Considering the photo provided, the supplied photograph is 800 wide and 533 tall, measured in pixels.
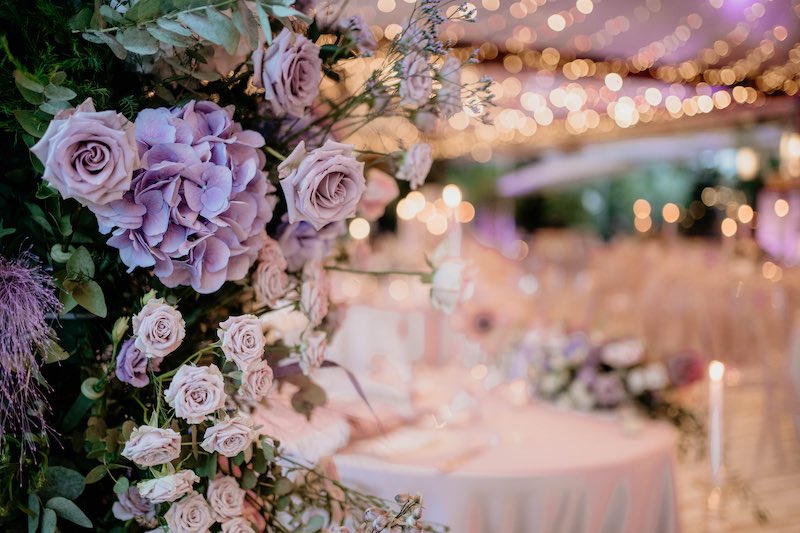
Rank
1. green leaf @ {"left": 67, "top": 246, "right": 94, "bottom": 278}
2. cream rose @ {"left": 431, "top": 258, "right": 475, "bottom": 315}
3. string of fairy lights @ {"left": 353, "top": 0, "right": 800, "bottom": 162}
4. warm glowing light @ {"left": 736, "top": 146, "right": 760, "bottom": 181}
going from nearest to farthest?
green leaf @ {"left": 67, "top": 246, "right": 94, "bottom": 278}
cream rose @ {"left": 431, "top": 258, "right": 475, "bottom": 315}
string of fairy lights @ {"left": 353, "top": 0, "right": 800, "bottom": 162}
warm glowing light @ {"left": 736, "top": 146, "right": 760, "bottom": 181}

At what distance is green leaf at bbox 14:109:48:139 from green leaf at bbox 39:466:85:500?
1.17ft

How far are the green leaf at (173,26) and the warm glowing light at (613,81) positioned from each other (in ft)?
19.3

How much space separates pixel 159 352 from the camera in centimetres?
72

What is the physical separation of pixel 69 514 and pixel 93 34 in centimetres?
50

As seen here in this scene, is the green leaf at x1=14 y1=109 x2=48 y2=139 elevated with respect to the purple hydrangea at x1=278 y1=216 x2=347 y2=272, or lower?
elevated

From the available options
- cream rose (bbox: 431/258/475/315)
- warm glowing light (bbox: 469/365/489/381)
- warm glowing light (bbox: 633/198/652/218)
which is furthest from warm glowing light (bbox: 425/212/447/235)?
cream rose (bbox: 431/258/475/315)

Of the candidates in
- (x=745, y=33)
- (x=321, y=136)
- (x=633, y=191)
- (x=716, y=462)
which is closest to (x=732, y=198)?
(x=633, y=191)

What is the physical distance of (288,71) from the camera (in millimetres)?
795

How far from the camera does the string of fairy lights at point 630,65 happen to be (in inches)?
201

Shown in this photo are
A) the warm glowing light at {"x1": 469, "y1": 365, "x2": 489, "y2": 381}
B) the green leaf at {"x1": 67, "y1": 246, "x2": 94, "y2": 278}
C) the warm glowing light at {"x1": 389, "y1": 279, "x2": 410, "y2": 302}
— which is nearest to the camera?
the green leaf at {"x1": 67, "y1": 246, "x2": 94, "y2": 278}

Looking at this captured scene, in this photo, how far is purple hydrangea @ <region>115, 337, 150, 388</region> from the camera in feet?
2.53

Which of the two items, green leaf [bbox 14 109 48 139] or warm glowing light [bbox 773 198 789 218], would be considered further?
warm glowing light [bbox 773 198 789 218]

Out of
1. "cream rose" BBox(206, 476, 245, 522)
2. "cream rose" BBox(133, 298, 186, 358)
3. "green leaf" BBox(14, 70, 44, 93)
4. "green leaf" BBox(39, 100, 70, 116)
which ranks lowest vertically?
"cream rose" BBox(206, 476, 245, 522)

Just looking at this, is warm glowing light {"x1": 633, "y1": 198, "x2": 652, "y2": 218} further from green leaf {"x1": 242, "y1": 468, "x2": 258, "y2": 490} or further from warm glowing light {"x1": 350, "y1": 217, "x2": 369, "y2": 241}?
green leaf {"x1": 242, "y1": 468, "x2": 258, "y2": 490}
